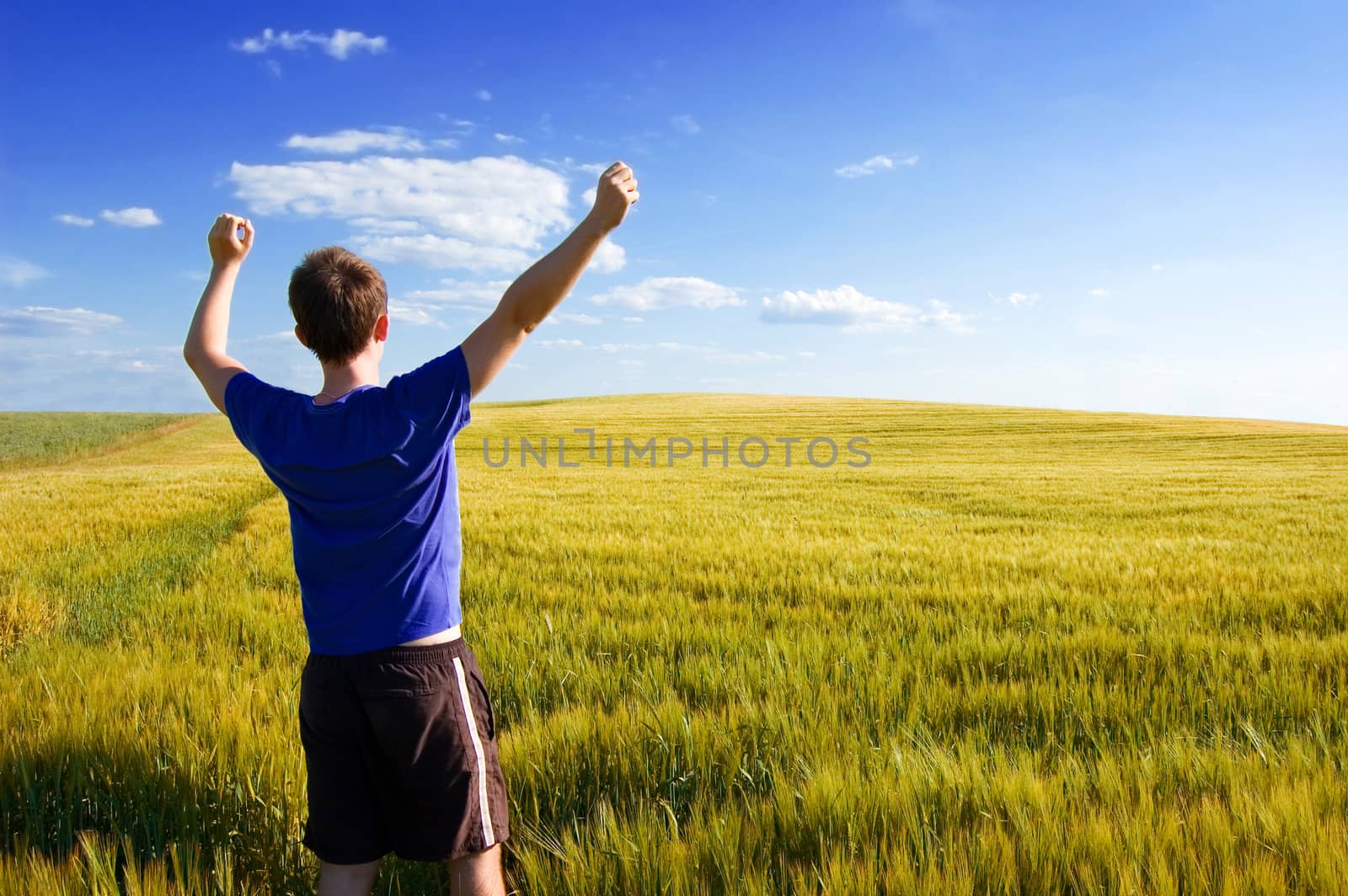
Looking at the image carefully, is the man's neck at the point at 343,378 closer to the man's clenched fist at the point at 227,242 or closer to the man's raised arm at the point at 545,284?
the man's raised arm at the point at 545,284

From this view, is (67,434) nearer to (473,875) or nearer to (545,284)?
(473,875)

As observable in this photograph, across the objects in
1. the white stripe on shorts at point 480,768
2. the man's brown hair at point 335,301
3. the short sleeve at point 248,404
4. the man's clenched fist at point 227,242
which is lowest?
the white stripe on shorts at point 480,768

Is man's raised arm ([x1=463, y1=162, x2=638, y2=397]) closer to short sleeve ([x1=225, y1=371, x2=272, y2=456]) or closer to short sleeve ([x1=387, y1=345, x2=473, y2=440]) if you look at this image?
short sleeve ([x1=387, y1=345, x2=473, y2=440])

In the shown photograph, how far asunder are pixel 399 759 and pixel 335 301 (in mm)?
1142

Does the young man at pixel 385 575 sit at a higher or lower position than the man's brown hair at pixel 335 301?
lower

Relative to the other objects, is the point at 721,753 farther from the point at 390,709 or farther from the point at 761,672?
the point at 390,709

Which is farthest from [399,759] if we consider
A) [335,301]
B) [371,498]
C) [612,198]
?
[612,198]

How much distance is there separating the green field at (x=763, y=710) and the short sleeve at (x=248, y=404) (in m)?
1.14

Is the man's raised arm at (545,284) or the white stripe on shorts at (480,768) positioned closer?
the man's raised arm at (545,284)

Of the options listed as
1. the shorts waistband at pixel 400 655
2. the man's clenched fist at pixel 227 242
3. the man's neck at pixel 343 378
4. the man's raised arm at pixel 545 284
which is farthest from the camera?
the man's clenched fist at pixel 227 242

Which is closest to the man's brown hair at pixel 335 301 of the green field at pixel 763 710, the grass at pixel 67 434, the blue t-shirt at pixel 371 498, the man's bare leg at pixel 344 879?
the blue t-shirt at pixel 371 498

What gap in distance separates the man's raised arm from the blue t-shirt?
0.22 feet

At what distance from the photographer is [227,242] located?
2.44 m

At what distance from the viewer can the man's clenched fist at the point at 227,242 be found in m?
2.44
